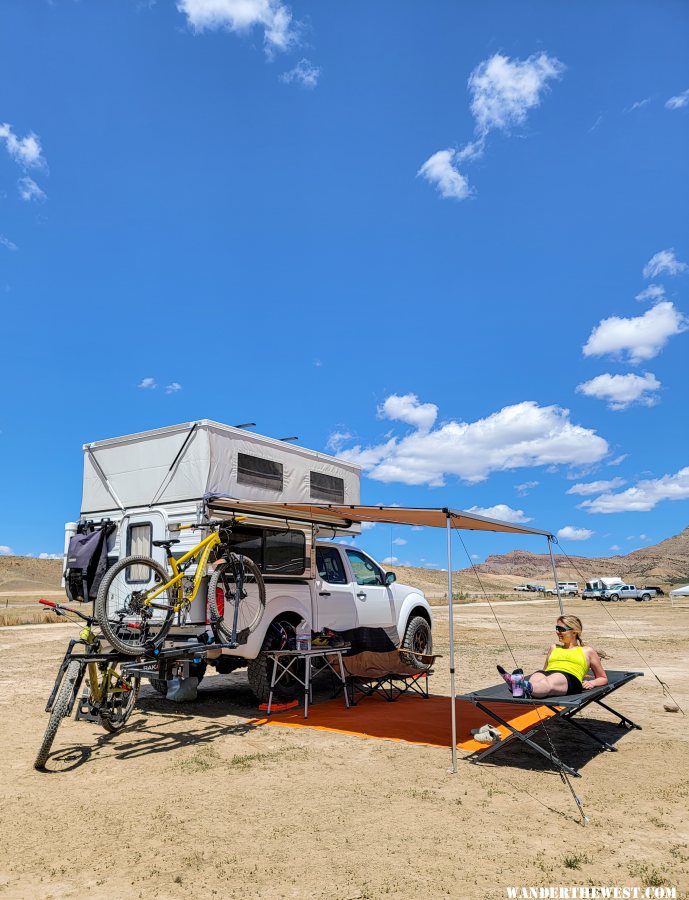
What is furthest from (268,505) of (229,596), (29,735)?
(29,735)

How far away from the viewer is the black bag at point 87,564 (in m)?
7.88

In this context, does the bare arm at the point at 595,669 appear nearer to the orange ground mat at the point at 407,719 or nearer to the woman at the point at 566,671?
the woman at the point at 566,671

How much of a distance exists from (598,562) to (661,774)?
12301cm

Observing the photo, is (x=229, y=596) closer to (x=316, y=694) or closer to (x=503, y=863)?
(x=316, y=694)

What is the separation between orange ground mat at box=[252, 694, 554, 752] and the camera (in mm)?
6426

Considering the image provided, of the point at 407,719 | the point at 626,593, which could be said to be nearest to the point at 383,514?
the point at 407,719

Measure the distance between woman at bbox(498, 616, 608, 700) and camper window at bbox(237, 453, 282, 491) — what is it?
11.8 ft

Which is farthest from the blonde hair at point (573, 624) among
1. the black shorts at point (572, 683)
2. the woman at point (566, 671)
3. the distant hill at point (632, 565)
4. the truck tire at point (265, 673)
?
the distant hill at point (632, 565)

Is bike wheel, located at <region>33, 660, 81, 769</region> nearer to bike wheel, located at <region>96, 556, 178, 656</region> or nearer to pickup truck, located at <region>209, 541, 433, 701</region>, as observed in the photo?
bike wheel, located at <region>96, 556, 178, 656</region>

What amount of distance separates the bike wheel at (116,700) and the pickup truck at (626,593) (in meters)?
42.8

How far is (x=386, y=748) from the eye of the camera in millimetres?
6004

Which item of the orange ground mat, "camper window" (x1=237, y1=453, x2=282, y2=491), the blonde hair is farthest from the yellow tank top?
"camper window" (x1=237, y1=453, x2=282, y2=491)

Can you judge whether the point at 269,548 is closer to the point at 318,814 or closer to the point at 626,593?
the point at 318,814

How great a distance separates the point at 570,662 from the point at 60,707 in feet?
13.5
